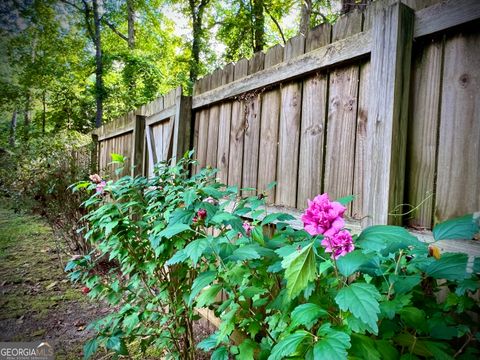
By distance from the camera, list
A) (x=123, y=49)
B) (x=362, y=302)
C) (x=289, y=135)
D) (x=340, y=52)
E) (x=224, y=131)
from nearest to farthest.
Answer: (x=362, y=302), (x=340, y=52), (x=289, y=135), (x=224, y=131), (x=123, y=49)

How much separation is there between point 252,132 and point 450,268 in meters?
1.77

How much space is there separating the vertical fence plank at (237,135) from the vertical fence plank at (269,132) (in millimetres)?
244

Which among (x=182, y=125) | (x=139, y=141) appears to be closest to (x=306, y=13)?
(x=139, y=141)

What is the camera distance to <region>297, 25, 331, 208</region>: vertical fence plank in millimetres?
1859

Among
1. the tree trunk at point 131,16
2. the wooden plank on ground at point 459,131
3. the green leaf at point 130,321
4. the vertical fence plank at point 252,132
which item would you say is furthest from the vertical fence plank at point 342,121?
the tree trunk at point 131,16

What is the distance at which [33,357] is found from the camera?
7.57ft

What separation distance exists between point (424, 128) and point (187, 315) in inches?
68.9

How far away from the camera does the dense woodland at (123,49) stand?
8.66 metres

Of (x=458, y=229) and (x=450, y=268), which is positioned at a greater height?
(x=458, y=229)

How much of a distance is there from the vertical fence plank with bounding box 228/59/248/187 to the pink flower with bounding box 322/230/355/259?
170cm

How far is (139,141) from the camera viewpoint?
14.6 feet

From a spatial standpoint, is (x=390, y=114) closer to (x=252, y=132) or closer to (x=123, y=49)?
(x=252, y=132)

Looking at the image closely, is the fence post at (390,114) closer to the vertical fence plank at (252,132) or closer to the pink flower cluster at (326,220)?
the pink flower cluster at (326,220)

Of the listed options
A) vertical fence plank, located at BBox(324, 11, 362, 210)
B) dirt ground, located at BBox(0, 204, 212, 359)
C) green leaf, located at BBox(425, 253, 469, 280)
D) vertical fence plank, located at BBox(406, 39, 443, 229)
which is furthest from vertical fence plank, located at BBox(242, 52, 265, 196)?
green leaf, located at BBox(425, 253, 469, 280)
